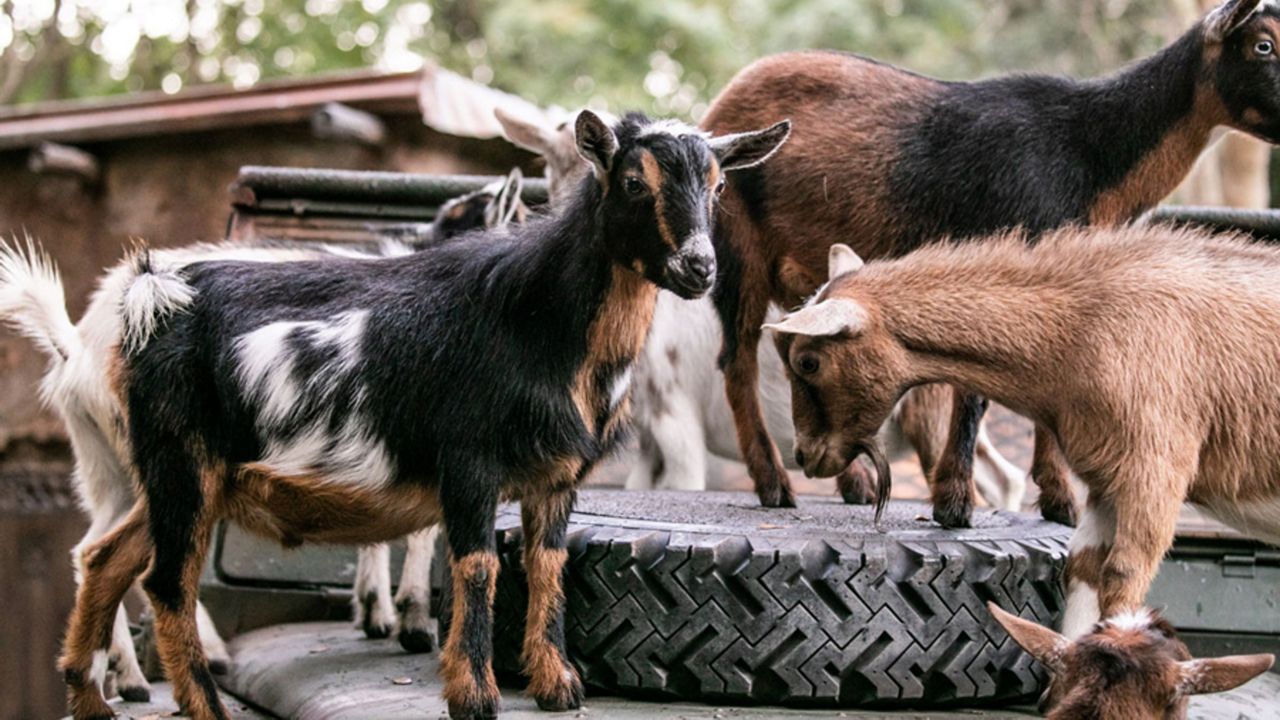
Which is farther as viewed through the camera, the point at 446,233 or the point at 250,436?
the point at 446,233

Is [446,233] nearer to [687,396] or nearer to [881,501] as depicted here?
[687,396]

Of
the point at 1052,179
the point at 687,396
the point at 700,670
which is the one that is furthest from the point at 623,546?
the point at 687,396

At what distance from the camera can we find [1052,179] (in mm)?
4551

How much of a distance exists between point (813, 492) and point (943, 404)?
78cm

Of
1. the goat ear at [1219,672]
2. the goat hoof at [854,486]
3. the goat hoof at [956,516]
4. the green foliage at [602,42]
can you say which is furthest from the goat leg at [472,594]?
the green foliage at [602,42]

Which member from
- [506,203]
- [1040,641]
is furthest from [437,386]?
[506,203]

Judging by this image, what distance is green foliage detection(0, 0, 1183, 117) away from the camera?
61.4ft

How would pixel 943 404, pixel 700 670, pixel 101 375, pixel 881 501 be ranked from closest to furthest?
pixel 700 670 < pixel 881 501 < pixel 101 375 < pixel 943 404

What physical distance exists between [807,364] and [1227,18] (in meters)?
1.55

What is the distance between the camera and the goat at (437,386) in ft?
12.8

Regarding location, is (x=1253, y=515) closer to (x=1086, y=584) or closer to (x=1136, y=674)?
(x=1086, y=584)

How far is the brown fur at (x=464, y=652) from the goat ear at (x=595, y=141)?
1.07m

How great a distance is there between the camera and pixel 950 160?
15.3 feet

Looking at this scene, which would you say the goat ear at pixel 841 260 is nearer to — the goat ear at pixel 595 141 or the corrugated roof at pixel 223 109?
the goat ear at pixel 595 141
